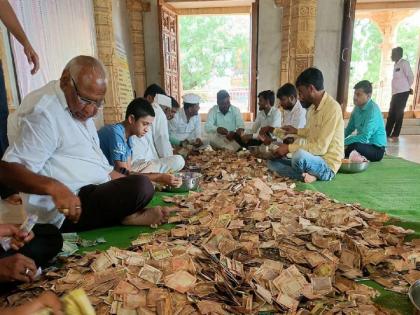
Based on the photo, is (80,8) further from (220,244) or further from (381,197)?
(381,197)

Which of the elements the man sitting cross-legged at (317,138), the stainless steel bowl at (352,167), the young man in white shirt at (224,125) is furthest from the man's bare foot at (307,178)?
the young man in white shirt at (224,125)

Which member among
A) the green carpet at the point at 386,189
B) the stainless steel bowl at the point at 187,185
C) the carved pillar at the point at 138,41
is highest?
the carved pillar at the point at 138,41

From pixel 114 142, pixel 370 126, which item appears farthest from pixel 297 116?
pixel 114 142

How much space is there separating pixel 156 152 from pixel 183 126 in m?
1.60

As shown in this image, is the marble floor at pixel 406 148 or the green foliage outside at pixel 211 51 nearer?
the marble floor at pixel 406 148

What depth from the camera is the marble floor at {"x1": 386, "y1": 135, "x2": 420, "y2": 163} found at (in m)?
5.14

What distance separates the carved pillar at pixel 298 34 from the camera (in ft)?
21.2

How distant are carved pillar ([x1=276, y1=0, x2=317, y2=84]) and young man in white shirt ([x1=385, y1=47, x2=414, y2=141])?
242 centimetres

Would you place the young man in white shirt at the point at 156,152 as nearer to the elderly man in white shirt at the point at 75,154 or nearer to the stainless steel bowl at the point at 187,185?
the stainless steel bowl at the point at 187,185

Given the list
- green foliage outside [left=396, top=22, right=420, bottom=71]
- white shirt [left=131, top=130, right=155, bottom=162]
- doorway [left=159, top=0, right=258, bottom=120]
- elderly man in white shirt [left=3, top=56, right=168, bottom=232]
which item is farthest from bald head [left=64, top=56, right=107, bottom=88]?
green foliage outside [left=396, top=22, right=420, bottom=71]

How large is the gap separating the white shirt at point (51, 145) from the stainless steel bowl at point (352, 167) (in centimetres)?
305

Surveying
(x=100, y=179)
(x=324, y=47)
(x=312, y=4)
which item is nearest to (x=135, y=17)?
(x=312, y=4)

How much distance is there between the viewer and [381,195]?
3.07 m

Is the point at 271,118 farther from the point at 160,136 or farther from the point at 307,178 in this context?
the point at 160,136
